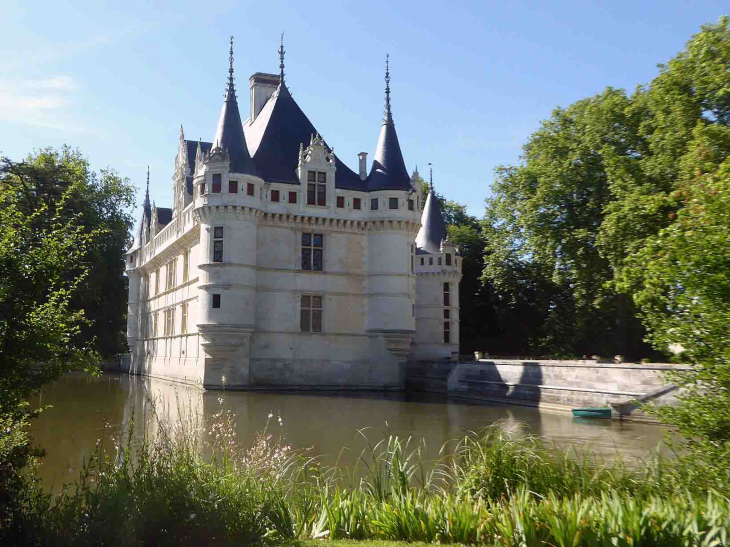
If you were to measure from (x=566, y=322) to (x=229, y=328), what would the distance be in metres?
18.0

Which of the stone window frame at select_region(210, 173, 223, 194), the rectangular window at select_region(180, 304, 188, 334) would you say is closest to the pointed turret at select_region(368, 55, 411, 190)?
the stone window frame at select_region(210, 173, 223, 194)

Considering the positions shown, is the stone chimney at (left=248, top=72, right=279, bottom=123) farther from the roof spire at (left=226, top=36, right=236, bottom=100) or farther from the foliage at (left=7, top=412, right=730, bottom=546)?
the foliage at (left=7, top=412, right=730, bottom=546)

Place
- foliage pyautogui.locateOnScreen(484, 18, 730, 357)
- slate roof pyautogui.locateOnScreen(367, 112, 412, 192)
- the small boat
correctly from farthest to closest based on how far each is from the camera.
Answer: slate roof pyautogui.locateOnScreen(367, 112, 412, 192), foliage pyautogui.locateOnScreen(484, 18, 730, 357), the small boat

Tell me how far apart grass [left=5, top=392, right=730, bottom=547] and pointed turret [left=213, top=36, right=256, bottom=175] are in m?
21.6

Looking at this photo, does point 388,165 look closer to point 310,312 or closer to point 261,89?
point 310,312

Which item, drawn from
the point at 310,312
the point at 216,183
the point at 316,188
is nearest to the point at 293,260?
the point at 310,312

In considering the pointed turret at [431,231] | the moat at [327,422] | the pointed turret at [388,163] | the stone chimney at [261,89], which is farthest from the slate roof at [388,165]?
the moat at [327,422]

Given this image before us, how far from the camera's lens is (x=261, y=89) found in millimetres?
34469

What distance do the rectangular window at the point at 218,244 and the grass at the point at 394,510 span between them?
20.6 meters

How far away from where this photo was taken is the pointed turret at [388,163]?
29266 millimetres

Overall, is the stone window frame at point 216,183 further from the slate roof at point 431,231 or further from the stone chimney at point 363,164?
the slate roof at point 431,231

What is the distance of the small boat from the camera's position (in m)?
18.4

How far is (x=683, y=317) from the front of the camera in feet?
21.3

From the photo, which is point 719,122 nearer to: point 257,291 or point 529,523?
point 257,291
